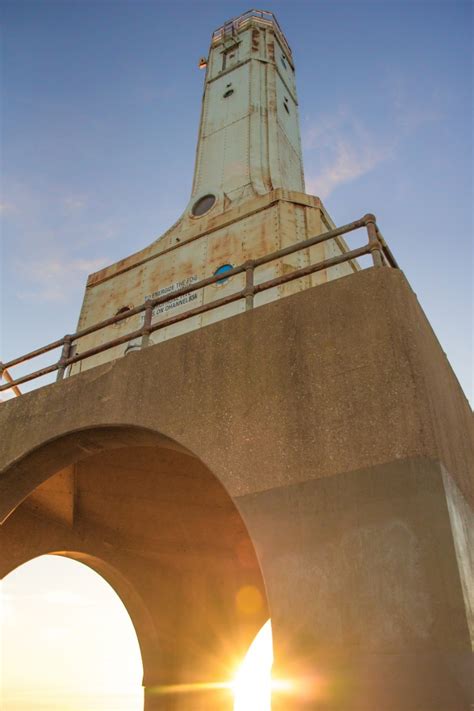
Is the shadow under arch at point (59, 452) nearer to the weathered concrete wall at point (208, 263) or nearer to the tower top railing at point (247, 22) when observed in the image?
the weathered concrete wall at point (208, 263)

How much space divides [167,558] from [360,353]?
27.5 ft

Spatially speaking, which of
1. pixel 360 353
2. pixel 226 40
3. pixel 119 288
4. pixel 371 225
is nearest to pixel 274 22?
pixel 226 40

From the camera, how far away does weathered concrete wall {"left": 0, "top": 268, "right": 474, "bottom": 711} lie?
145 inches

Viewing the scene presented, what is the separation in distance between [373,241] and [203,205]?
30.0 ft

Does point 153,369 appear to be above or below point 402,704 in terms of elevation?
above

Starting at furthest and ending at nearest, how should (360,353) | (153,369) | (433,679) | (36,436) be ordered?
(36,436) < (153,369) < (360,353) < (433,679)

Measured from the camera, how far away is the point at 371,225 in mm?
5543

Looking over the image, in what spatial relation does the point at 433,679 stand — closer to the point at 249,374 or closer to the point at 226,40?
the point at 249,374

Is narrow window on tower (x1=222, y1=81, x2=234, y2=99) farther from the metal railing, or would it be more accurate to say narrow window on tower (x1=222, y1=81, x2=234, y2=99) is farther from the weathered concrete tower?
the metal railing

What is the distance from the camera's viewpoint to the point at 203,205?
45.6 ft

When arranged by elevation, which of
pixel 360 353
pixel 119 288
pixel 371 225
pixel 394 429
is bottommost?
pixel 394 429

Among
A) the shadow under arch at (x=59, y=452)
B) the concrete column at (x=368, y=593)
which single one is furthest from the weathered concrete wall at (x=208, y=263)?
the concrete column at (x=368, y=593)

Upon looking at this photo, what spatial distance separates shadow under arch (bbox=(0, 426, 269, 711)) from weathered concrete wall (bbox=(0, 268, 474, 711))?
11.7 feet

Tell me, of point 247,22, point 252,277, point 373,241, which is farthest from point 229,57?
point 373,241
